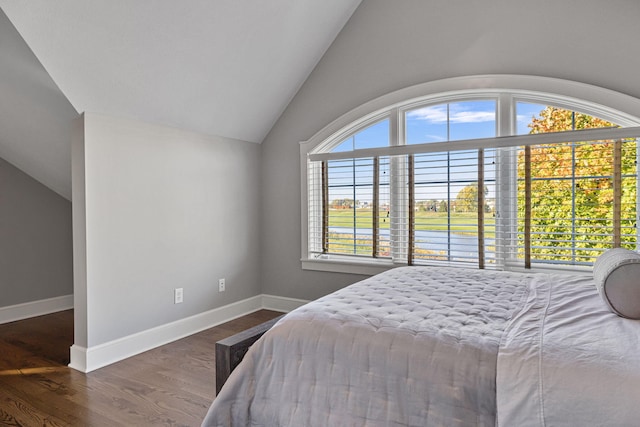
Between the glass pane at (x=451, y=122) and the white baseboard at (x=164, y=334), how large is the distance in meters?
1.96

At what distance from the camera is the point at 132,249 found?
310 centimetres

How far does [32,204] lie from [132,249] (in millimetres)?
1787

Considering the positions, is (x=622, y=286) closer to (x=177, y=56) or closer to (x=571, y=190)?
(x=571, y=190)

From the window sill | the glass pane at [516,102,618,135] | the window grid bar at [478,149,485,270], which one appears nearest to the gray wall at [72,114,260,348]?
the window sill

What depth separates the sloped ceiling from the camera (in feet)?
7.76

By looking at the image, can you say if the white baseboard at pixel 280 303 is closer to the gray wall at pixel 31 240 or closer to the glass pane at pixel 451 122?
the glass pane at pixel 451 122

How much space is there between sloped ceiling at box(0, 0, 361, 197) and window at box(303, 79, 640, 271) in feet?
2.68

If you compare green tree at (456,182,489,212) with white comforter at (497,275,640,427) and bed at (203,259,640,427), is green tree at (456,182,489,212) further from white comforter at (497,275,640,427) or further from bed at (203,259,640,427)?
white comforter at (497,275,640,427)

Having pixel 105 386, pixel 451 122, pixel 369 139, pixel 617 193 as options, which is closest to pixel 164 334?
pixel 105 386

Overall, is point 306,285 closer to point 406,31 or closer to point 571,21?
point 406,31

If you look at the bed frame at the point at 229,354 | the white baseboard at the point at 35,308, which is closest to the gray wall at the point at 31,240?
the white baseboard at the point at 35,308

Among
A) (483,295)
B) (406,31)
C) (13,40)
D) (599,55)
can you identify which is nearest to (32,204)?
(13,40)

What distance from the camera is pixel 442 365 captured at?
4.29ft

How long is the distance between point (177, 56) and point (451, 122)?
218 cm
